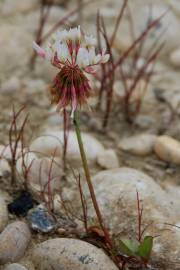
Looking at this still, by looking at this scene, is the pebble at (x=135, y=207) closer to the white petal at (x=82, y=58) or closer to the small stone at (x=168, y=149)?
the small stone at (x=168, y=149)

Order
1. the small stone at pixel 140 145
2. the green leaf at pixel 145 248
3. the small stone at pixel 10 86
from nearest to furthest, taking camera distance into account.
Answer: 1. the green leaf at pixel 145 248
2. the small stone at pixel 140 145
3. the small stone at pixel 10 86

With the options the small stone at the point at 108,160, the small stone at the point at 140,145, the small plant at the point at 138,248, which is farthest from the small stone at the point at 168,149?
the small plant at the point at 138,248

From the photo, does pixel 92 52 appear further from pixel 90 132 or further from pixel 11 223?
pixel 90 132

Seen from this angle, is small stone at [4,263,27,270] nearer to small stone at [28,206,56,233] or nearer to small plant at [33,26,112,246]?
small stone at [28,206,56,233]

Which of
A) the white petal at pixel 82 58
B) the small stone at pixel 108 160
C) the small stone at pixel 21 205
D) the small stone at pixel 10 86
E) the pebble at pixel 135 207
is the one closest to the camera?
the white petal at pixel 82 58

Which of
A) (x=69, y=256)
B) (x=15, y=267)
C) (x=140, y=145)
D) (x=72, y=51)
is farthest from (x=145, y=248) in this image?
(x=140, y=145)

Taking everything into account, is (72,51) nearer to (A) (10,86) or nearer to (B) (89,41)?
(B) (89,41)
